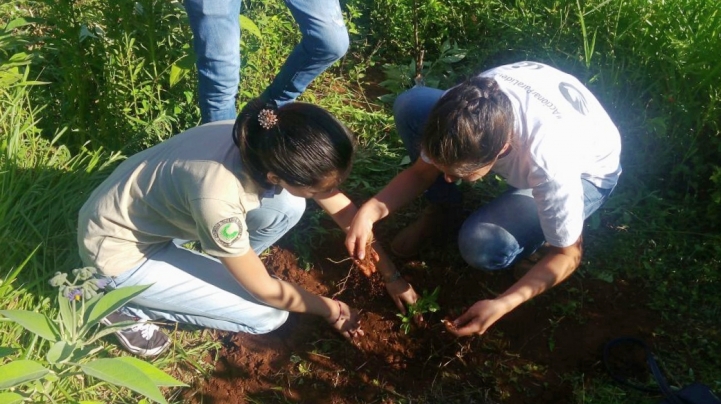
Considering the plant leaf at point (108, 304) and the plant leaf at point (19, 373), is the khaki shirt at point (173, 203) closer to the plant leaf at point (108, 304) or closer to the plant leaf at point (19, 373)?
the plant leaf at point (108, 304)

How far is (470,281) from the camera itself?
248 centimetres

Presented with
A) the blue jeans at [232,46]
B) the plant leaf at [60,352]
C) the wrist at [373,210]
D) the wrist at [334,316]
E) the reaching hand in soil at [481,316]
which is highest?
the blue jeans at [232,46]

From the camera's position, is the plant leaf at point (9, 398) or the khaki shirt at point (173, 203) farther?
the khaki shirt at point (173, 203)

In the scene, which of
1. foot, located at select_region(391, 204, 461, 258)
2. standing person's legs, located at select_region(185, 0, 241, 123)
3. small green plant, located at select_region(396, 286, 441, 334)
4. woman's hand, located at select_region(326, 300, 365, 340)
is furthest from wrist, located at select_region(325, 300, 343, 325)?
standing person's legs, located at select_region(185, 0, 241, 123)

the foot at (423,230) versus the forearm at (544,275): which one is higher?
the forearm at (544,275)

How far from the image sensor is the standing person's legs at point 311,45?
2303 mm

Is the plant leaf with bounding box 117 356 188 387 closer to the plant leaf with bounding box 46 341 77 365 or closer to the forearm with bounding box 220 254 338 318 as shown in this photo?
the plant leaf with bounding box 46 341 77 365

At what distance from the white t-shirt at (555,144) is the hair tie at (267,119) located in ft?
2.44

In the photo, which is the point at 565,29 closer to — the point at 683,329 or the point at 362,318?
the point at 683,329

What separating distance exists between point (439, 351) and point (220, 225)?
96cm

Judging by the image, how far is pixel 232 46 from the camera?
2.31 metres

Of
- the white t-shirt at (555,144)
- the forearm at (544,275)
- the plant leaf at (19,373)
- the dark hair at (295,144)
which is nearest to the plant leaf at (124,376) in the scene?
the plant leaf at (19,373)

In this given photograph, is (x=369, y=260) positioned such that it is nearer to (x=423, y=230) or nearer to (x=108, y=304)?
(x=423, y=230)

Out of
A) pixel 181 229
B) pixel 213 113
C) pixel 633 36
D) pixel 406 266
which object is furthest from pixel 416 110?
pixel 633 36
